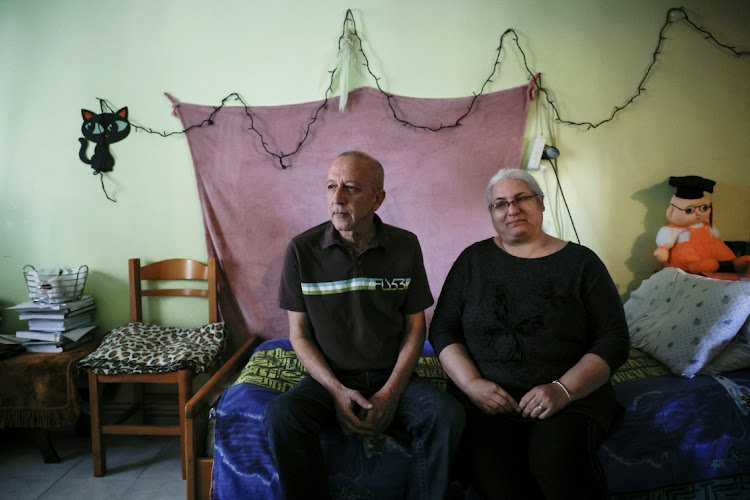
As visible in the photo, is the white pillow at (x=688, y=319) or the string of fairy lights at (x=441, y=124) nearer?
the white pillow at (x=688, y=319)

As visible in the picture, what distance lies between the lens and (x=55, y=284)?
2.04 meters

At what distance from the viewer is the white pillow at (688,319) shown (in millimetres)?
1541

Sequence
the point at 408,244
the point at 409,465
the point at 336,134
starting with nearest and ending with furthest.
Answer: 1. the point at 409,465
2. the point at 408,244
3. the point at 336,134

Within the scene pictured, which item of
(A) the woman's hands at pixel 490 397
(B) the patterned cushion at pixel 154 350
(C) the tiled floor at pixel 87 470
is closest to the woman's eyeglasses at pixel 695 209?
(A) the woman's hands at pixel 490 397

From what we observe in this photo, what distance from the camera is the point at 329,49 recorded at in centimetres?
228

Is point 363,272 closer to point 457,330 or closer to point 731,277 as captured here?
point 457,330

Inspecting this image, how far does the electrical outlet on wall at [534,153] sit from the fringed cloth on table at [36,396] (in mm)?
2712

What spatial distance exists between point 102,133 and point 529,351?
260cm

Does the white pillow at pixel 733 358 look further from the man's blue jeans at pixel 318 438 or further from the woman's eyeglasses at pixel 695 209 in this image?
the man's blue jeans at pixel 318 438

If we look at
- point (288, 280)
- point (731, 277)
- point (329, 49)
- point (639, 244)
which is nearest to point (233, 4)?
point (329, 49)

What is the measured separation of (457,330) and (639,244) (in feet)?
5.49

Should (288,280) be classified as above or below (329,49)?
below

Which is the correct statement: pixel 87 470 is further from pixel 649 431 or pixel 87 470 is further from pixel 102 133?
pixel 649 431

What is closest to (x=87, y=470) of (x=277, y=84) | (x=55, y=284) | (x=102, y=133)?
(x=55, y=284)
